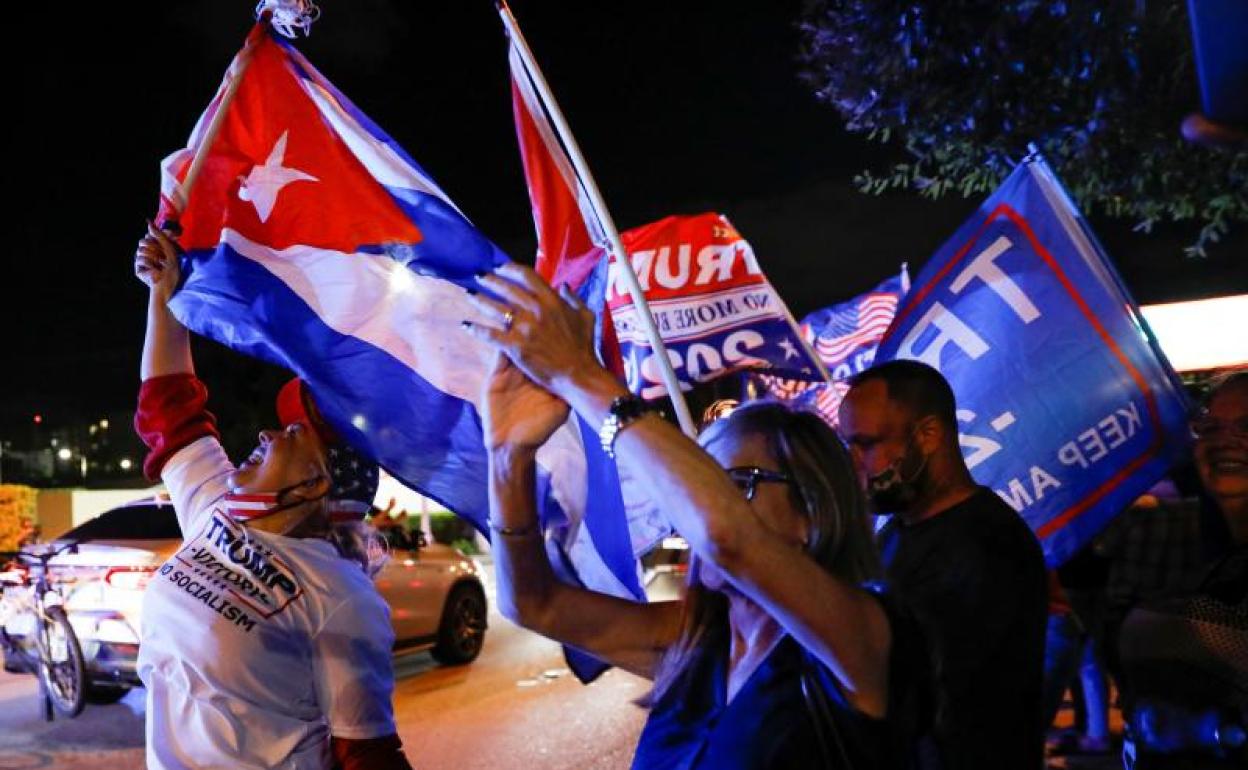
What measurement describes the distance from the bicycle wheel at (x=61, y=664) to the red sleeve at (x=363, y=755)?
21.8ft

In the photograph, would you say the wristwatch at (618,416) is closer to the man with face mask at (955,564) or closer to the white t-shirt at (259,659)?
the man with face mask at (955,564)

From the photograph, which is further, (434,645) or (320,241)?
(434,645)

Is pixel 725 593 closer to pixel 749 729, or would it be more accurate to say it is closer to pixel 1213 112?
pixel 749 729

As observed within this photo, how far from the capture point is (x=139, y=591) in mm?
8414

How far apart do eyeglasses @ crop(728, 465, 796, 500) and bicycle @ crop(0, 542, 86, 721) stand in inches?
309

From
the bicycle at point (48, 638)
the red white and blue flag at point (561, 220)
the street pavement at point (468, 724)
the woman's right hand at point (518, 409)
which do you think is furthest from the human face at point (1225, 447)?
the bicycle at point (48, 638)

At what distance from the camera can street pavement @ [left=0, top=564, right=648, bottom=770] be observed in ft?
24.8

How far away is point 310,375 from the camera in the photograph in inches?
129

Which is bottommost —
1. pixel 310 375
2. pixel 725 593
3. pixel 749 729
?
pixel 749 729

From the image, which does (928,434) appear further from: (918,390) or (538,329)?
(538,329)

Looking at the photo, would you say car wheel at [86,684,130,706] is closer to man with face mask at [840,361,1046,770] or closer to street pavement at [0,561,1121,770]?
street pavement at [0,561,1121,770]

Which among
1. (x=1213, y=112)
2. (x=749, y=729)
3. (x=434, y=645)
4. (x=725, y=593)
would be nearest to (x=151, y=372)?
(x=725, y=593)

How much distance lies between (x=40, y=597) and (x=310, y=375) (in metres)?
6.76

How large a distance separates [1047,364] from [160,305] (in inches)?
122
